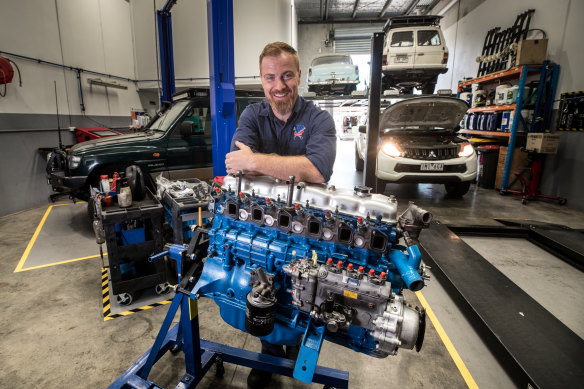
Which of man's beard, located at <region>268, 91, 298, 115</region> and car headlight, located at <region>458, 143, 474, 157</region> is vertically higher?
man's beard, located at <region>268, 91, 298, 115</region>

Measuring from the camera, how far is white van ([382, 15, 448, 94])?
6820mm

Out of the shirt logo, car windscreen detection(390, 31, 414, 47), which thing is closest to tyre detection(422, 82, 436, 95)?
car windscreen detection(390, 31, 414, 47)

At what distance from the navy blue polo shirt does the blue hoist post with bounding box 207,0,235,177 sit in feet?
5.89

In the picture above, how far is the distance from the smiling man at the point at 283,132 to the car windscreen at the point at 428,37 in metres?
6.84

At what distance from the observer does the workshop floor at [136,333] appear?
5.96 ft

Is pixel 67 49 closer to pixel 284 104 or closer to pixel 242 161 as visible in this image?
pixel 284 104

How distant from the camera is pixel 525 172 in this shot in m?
6.19

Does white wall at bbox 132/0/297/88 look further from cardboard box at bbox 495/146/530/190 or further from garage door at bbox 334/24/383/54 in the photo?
cardboard box at bbox 495/146/530/190

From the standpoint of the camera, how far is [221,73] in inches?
140

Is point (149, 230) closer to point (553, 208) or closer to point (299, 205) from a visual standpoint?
point (299, 205)

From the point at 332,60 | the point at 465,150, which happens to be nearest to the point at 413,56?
the point at 332,60

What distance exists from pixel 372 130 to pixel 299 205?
2.61 meters

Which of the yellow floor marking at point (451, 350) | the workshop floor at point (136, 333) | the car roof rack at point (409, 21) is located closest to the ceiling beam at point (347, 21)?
the car roof rack at point (409, 21)

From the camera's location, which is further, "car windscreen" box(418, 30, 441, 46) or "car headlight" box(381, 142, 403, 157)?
"car windscreen" box(418, 30, 441, 46)
